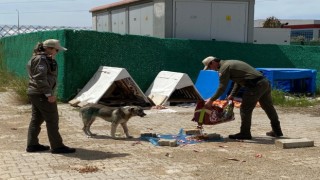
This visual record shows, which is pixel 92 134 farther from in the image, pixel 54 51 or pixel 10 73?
pixel 10 73

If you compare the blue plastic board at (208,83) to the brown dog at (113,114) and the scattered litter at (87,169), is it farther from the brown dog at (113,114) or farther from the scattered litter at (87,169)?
the scattered litter at (87,169)

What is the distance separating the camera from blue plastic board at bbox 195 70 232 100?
1373 cm

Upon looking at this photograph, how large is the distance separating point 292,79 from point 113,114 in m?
8.86

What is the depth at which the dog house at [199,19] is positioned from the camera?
1628cm

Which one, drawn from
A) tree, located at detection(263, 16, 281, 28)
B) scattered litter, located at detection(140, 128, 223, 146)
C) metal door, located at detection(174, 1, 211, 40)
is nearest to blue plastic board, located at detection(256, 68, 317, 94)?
metal door, located at detection(174, 1, 211, 40)

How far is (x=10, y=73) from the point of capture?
62.1ft

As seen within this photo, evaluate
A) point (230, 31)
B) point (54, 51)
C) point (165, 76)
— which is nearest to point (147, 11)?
point (230, 31)

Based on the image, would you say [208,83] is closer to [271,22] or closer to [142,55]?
[142,55]

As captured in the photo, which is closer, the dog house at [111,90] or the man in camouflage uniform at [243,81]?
the man in camouflage uniform at [243,81]

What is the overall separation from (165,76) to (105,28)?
29.5ft

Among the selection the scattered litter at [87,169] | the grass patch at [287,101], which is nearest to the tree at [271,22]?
the grass patch at [287,101]

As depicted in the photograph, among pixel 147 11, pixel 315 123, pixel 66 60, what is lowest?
pixel 315 123

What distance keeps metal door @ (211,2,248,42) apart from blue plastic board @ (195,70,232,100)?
3.02m

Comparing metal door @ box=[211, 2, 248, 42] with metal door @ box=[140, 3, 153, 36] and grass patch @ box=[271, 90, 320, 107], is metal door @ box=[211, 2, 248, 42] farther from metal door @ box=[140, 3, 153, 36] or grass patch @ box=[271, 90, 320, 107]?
grass patch @ box=[271, 90, 320, 107]
